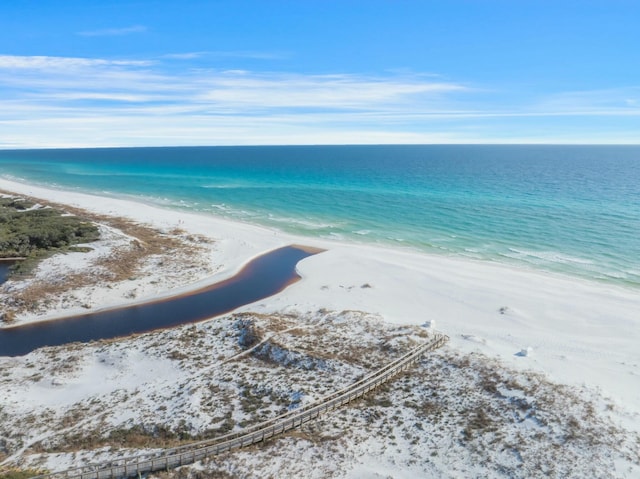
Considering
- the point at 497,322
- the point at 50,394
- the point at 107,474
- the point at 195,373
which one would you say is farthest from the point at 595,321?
the point at 50,394

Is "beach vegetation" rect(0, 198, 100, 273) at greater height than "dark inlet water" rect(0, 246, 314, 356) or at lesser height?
greater

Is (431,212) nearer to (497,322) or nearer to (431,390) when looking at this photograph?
(497,322)

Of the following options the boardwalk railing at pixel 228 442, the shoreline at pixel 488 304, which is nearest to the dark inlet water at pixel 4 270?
the shoreline at pixel 488 304

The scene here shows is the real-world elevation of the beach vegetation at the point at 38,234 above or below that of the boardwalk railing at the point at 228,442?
above

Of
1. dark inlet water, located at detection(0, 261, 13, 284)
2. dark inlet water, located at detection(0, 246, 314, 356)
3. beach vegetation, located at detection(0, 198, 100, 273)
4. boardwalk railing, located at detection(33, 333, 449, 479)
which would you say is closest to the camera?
boardwalk railing, located at detection(33, 333, 449, 479)

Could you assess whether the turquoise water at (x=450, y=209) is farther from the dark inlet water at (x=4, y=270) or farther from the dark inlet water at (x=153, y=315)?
the dark inlet water at (x=4, y=270)

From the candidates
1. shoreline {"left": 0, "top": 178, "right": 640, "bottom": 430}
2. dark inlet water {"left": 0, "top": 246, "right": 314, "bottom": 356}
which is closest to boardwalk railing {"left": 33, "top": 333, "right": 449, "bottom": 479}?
shoreline {"left": 0, "top": 178, "right": 640, "bottom": 430}

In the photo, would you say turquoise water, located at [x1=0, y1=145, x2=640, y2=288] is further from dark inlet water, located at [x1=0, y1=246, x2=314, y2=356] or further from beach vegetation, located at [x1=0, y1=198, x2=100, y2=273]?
beach vegetation, located at [x1=0, y1=198, x2=100, y2=273]
